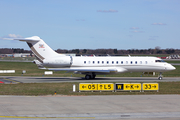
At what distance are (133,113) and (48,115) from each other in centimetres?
500

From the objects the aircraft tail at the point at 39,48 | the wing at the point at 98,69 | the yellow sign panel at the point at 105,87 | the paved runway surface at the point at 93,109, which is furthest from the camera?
the aircraft tail at the point at 39,48

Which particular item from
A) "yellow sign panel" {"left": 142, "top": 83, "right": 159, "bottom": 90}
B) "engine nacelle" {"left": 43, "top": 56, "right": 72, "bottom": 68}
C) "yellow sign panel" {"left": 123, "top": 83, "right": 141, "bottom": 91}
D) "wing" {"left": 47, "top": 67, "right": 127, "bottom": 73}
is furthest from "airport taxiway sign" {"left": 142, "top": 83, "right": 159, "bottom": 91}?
"engine nacelle" {"left": 43, "top": 56, "right": 72, "bottom": 68}

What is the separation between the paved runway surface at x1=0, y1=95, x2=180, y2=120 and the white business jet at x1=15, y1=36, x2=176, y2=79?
19.7 m

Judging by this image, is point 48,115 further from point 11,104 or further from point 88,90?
point 88,90

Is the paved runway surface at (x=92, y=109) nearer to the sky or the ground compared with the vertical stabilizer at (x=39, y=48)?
nearer to the ground

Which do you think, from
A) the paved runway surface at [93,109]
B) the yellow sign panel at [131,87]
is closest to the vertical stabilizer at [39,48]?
the yellow sign panel at [131,87]

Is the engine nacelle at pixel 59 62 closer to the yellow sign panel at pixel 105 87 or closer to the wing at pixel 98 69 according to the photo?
the wing at pixel 98 69

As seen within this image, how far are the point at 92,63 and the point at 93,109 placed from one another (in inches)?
933

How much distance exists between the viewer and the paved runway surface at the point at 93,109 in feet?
46.8

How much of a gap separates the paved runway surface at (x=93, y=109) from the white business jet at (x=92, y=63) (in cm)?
1967

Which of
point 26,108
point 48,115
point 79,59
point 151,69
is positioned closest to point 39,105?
point 26,108

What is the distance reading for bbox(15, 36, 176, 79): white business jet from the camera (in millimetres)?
39031

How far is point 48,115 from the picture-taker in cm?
1435

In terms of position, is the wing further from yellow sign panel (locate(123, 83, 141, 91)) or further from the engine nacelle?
yellow sign panel (locate(123, 83, 141, 91))
